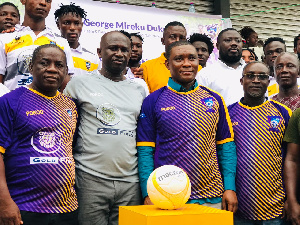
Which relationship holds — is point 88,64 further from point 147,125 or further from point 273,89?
point 273,89

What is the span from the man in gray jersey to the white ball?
0.92 meters

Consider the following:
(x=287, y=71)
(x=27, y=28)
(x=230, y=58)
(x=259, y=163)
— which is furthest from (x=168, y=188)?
(x=230, y=58)

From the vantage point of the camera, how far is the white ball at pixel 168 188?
2.60 meters

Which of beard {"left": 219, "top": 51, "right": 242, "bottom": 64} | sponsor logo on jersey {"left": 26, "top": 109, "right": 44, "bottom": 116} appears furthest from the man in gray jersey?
beard {"left": 219, "top": 51, "right": 242, "bottom": 64}

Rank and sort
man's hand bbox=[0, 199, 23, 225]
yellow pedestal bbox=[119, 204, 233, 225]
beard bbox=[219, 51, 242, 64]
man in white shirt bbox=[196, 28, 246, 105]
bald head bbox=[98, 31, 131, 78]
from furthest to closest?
beard bbox=[219, 51, 242, 64] → man in white shirt bbox=[196, 28, 246, 105] → bald head bbox=[98, 31, 131, 78] → man's hand bbox=[0, 199, 23, 225] → yellow pedestal bbox=[119, 204, 233, 225]

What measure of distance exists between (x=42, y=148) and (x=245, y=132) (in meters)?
1.80

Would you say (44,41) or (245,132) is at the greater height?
(44,41)

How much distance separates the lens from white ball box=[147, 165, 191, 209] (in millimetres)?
2598

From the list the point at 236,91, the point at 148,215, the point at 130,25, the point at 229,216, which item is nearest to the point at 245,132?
the point at 236,91

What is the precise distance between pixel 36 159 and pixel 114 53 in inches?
49.1

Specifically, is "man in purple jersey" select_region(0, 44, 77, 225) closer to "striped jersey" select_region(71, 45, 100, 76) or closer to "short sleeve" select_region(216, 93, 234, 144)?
"short sleeve" select_region(216, 93, 234, 144)

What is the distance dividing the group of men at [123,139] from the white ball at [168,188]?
0.77 meters

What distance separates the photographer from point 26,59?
12.8 ft

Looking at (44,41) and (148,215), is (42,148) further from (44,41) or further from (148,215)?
(44,41)
